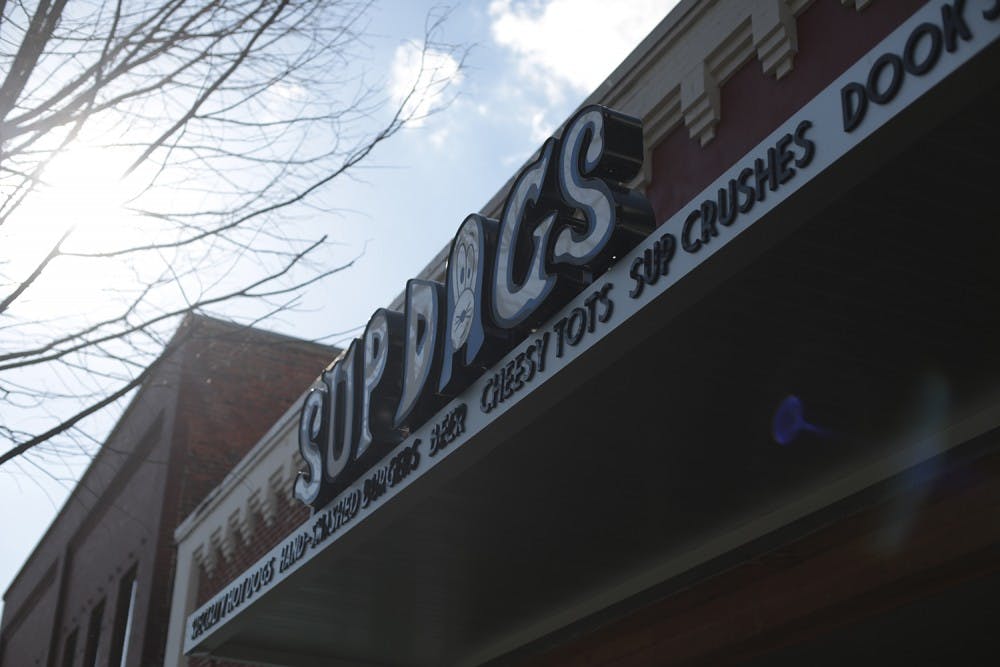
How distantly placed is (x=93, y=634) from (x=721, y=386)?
57.5 ft

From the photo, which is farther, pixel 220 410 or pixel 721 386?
pixel 220 410

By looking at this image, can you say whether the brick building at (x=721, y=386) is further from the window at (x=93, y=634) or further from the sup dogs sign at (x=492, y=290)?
the window at (x=93, y=634)

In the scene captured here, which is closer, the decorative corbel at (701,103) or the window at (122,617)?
the decorative corbel at (701,103)

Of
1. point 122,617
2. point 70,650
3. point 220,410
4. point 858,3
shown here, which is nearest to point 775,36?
point 858,3

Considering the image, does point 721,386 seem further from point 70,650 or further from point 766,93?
point 70,650

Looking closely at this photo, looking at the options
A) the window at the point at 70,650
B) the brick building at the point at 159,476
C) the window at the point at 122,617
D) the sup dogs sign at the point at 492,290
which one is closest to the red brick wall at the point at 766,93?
the sup dogs sign at the point at 492,290

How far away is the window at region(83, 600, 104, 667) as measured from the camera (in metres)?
19.9

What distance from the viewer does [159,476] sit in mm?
17906

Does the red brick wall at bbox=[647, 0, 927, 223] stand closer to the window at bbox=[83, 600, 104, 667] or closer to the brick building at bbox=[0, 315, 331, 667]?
the brick building at bbox=[0, 315, 331, 667]

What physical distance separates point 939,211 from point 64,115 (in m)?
5.63

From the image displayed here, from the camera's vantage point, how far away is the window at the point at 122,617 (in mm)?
17938

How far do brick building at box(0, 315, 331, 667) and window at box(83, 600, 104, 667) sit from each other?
21mm

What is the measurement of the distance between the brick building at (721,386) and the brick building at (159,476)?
8.11m

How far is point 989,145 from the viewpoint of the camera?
12.6 feet
